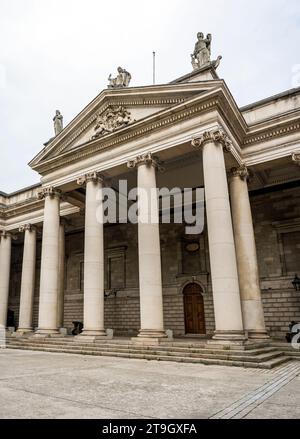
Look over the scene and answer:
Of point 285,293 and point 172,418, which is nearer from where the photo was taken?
point 172,418

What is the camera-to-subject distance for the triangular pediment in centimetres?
1484

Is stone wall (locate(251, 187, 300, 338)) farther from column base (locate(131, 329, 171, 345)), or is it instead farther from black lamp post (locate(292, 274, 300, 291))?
column base (locate(131, 329, 171, 345))

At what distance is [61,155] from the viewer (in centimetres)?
1828

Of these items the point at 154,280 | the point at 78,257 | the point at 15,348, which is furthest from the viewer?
the point at 78,257

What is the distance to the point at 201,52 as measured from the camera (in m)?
16.1

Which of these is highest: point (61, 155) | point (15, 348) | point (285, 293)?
point (61, 155)

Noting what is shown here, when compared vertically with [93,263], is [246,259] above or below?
below

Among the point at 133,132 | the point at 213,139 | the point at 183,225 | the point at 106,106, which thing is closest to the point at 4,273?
the point at 183,225

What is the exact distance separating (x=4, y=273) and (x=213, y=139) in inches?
746

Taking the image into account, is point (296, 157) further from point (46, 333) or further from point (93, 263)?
point (46, 333)

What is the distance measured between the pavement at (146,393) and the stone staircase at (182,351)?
947 mm

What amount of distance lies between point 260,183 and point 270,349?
10375 millimetres

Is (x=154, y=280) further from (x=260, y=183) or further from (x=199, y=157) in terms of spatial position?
(x=260, y=183)
